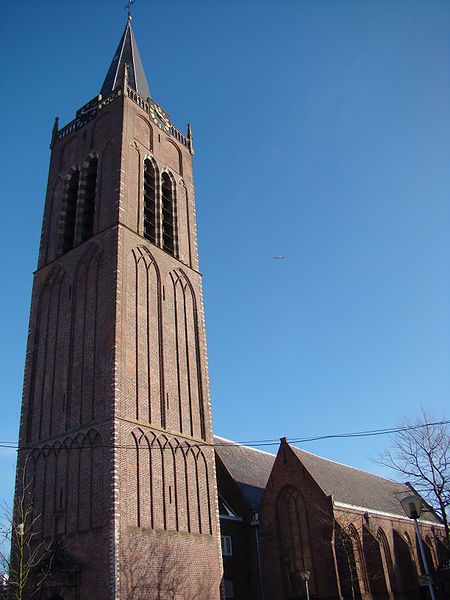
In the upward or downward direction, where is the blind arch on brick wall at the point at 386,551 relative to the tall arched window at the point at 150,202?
downward

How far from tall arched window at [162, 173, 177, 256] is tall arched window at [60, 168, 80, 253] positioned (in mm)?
5165

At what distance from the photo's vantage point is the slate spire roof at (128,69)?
126 ft

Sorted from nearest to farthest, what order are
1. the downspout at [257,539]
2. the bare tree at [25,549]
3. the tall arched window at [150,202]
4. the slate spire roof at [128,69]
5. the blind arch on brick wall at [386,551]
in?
the bare tree at [25,549], the tall arched window at [150,202], the downspout at [257,539], the blind arch on brick wall at [386,551], the slate spire roof at [128,69]

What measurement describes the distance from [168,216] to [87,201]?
4780 mm

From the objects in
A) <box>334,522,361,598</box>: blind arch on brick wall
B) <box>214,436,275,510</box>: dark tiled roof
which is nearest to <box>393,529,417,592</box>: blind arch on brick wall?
<box>334,522,361,598</box>: blind arch on brick wall

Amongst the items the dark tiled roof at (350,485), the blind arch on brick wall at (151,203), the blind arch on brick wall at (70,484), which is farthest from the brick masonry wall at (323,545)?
the blind arch on brick wall at (151,203)

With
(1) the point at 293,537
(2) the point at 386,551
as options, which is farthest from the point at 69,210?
(2) the point at 386,551

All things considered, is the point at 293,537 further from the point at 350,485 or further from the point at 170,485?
the point at 170,485

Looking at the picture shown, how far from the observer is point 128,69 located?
3944 centimetres

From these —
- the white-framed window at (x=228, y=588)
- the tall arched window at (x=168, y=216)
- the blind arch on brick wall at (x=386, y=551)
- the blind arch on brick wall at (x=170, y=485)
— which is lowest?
the white-framed window at (x=228, y=588)

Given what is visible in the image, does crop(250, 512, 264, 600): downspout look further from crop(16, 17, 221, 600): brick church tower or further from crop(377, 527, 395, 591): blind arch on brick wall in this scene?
crop(377, 527, 395, 591): blind arch on brick wall

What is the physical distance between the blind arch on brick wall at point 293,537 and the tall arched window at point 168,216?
51.5 feet

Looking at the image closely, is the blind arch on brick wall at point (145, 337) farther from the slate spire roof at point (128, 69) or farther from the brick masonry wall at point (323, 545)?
the slate spire roof at point (128, 69)

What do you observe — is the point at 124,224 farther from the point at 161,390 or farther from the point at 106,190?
the point at 161,390
